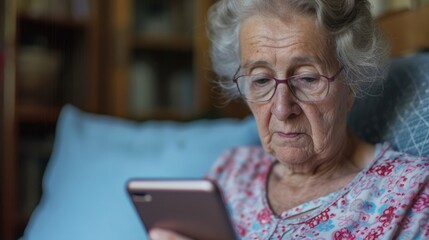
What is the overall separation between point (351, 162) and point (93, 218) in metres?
0.66

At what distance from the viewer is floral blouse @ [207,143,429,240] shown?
0.93 m

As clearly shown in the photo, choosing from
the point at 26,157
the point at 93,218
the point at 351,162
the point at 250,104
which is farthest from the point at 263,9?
the point at 26,157

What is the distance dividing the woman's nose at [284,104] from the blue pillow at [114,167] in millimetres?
465

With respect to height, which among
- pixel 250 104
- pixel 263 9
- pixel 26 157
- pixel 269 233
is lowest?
pixel 26 157

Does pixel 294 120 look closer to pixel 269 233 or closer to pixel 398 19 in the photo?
pixel 269 233

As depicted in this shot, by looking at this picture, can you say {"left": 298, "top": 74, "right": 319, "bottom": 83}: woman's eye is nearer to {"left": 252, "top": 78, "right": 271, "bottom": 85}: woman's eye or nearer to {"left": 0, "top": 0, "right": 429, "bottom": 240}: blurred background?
{"left": 252, "top": 78, "right": 271, "bottom": 85}: woman's eye

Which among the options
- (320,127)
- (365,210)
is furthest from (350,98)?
(365,210)

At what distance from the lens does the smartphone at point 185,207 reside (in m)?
0.85

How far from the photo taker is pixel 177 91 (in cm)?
255

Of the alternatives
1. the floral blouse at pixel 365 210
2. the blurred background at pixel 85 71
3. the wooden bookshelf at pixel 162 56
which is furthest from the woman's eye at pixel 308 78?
the wooden bookshelf at pixel 162 56

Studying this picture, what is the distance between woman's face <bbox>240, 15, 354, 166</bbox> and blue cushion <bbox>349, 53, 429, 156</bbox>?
0.42ft

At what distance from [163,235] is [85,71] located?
5.09 feet

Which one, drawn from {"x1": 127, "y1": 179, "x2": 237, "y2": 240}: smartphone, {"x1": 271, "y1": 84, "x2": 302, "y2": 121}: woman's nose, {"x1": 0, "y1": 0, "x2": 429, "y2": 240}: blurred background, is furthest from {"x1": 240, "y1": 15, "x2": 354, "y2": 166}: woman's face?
{"x1": 0, "y1": 0, "x2": 429, "y2": 240}: blurred background

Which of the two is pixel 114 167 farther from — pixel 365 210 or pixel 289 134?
pixel 365 210
